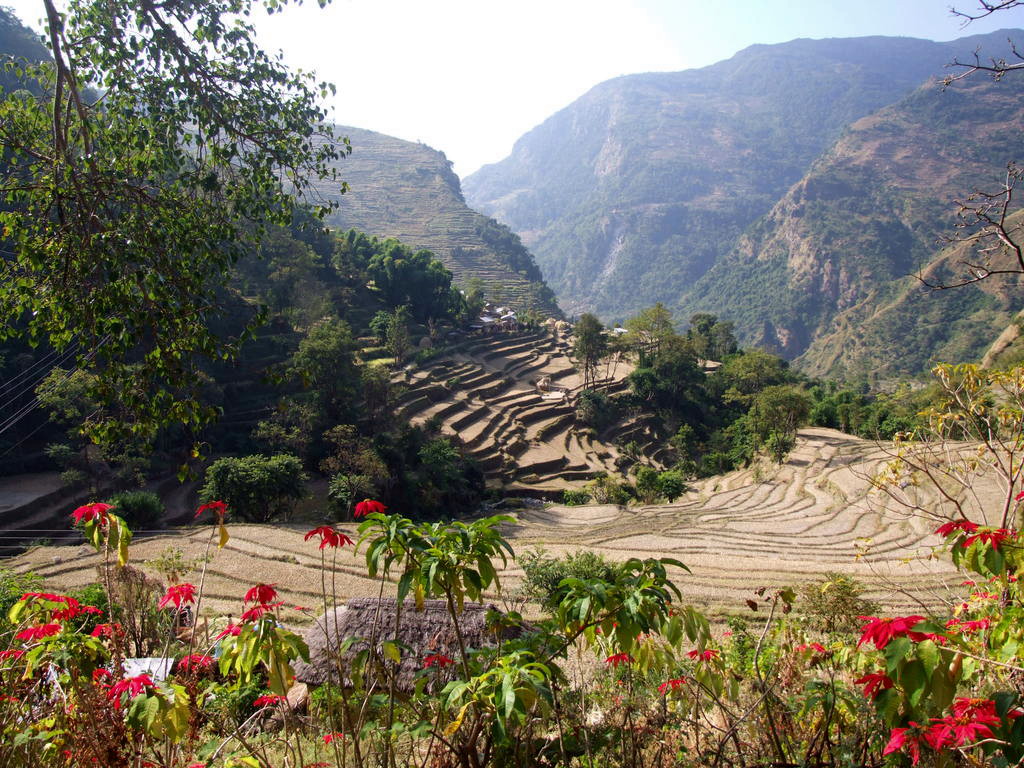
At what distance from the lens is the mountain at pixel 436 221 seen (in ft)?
246

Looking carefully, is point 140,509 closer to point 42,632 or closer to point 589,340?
point 42,632

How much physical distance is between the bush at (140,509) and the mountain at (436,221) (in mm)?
Result: 44624

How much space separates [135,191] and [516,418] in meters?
26.5

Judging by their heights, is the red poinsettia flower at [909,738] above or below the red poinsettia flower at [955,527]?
below

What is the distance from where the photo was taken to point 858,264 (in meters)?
101

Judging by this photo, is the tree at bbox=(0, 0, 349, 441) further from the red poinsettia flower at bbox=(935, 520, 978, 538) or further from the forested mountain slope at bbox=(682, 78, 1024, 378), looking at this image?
the forested mountain slope at bbox=(682, 78, 1024, 378)

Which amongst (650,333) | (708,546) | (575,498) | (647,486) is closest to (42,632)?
(708,546)

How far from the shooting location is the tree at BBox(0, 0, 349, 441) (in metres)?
3.46

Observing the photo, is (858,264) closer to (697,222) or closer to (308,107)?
(697,222)

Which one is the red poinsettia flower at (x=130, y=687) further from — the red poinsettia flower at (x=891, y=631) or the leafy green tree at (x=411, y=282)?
the leafy green tree at (x=411, y=282)

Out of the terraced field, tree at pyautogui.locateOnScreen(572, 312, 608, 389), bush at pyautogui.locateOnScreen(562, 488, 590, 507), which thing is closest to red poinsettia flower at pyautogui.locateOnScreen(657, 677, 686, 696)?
bush at pyautogui.locateOnScreen(562, 488, 590, 507)

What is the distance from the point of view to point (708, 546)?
15242 millimetres

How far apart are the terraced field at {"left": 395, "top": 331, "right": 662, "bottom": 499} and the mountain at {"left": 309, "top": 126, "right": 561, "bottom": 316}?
73.4ft

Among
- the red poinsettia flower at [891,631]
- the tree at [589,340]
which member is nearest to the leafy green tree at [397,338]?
the tree at [589,340]
